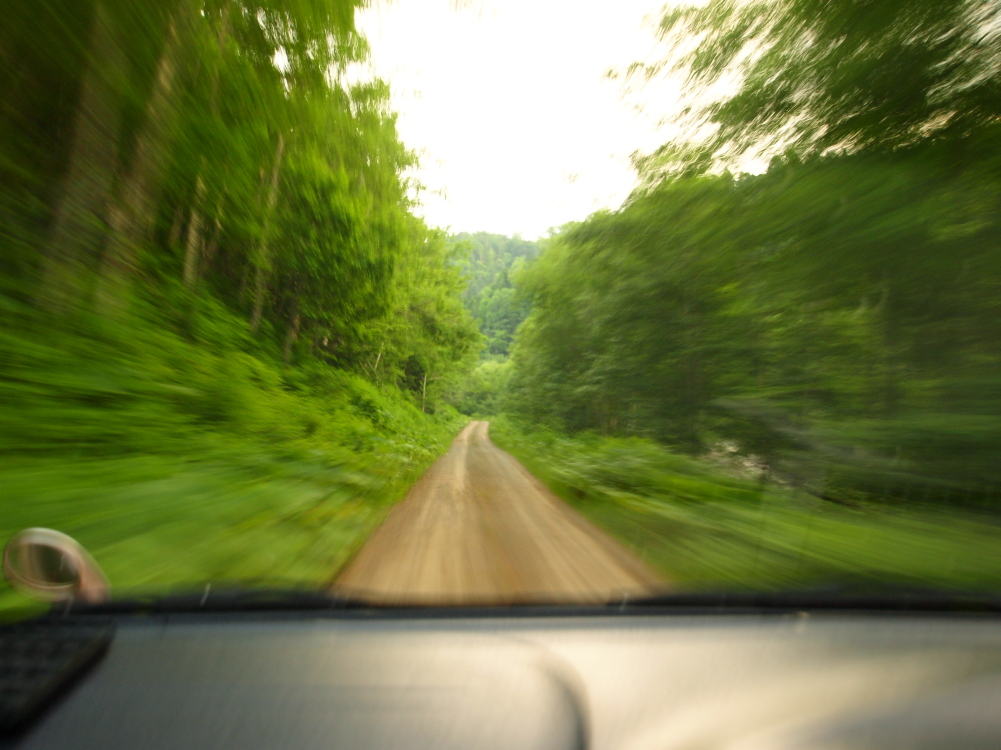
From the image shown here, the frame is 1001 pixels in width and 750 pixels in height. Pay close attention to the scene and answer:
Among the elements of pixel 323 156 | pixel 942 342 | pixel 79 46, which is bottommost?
pixel 942 342

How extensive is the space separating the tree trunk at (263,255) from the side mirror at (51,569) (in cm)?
974

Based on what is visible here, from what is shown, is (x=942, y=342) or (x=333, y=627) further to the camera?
(x=942, y=342)

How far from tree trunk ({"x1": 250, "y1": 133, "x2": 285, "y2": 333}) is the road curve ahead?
6987mm

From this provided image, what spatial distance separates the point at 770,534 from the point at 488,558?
2.73 metres

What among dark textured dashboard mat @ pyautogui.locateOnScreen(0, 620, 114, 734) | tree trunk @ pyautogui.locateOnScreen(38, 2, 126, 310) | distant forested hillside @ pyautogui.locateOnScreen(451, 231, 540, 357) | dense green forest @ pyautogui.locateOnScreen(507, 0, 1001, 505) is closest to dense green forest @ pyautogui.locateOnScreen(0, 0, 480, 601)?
tree trunk @ pyautogui.locateOnScreen(38, 2, 126, 310)

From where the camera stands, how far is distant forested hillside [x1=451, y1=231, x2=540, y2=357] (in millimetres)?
20016

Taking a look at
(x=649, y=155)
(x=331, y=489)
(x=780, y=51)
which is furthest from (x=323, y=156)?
(x=780, y=51)

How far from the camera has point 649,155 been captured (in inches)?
328

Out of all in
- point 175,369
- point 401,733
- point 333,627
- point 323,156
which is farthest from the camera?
point 323,156

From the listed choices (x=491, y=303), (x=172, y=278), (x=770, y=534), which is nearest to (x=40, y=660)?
(x=770, y=534)

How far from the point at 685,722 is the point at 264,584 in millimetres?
1811

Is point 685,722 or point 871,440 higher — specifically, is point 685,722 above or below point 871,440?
below

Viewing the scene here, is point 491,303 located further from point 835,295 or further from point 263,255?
point 835,295

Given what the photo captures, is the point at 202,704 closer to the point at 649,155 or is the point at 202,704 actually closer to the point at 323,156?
the point at 649,155
